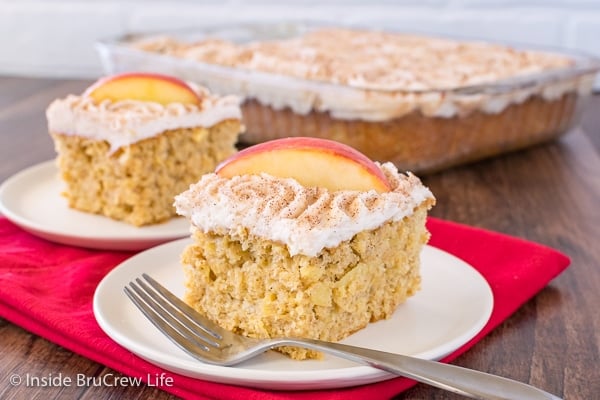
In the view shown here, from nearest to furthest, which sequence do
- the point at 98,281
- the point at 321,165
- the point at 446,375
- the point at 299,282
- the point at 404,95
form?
the point at 446,375 → the point at 299,282 → the point at 321,165 → the point at 98,281 → the point at 404,95

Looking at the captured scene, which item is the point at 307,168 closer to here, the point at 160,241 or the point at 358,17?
the point at 160,241

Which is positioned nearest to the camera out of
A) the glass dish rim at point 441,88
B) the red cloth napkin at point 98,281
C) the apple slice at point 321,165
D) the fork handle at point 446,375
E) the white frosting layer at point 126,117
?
the fork handle at point 446,375

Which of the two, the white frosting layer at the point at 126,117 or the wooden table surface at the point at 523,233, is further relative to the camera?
the white frosting layer at the point at 126,117

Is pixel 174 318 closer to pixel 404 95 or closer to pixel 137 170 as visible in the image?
pixel 137 170

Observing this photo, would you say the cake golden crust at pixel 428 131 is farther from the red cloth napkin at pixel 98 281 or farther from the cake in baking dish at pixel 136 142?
the red cloth napkin at pixel 98 281

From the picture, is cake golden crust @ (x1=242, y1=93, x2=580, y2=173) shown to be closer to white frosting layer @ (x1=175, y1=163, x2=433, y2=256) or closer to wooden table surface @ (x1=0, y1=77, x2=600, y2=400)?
wooden table surface @ (x1=0, y1=77, x2=600, y2=400)

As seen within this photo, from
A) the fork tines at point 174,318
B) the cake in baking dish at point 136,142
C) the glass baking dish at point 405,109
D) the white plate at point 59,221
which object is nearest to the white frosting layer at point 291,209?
the fork tines at point 174,318

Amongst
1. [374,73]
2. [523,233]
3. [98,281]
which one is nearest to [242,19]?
[374,73]
